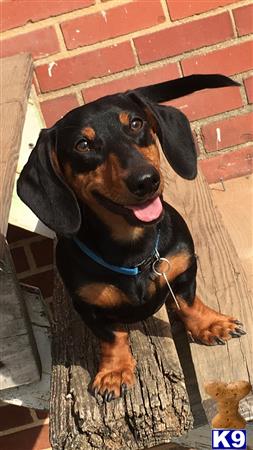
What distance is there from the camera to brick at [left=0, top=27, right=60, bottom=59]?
7.74 feet

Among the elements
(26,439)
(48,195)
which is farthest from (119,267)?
(26,439)

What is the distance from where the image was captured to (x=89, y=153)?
1.48 m

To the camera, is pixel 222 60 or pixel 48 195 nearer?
pixel 48 195

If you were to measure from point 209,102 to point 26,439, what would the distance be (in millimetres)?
1674

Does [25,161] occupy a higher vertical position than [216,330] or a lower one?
higher

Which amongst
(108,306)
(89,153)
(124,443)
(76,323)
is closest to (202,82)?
(89,153)

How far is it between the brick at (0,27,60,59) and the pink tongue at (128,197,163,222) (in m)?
1.17

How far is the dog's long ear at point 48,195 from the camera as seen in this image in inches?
58.2

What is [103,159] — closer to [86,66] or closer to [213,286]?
[213,286]

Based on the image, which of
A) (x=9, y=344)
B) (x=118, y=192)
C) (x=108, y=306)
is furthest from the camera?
(x=9, y=344)

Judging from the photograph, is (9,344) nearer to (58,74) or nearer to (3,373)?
(3,373)

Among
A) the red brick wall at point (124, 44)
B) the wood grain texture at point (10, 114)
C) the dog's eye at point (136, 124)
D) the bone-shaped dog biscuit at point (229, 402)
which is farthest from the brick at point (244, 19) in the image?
the bone-shaped dog biscuit at point (229, 402)

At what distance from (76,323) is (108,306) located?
0.97ft

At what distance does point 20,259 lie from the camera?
2629 mm
